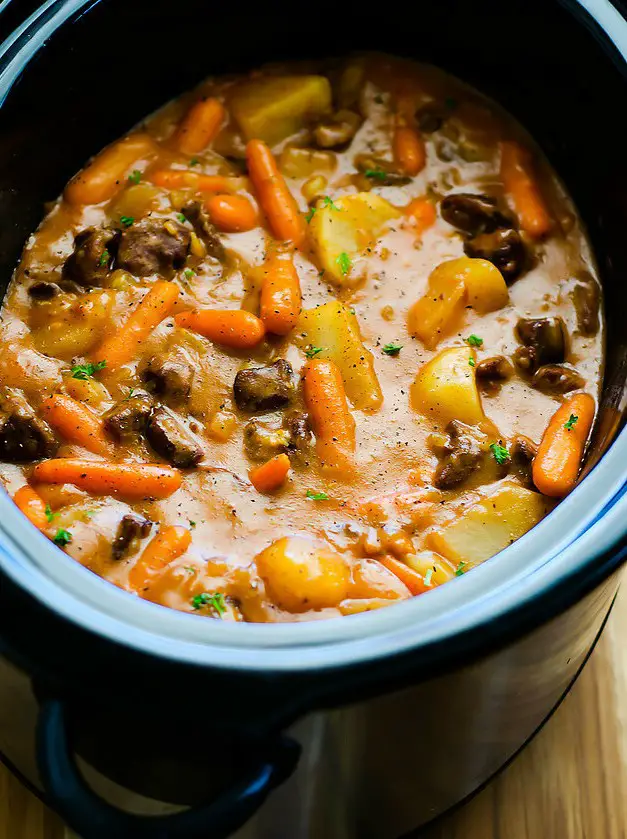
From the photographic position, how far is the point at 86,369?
288cm

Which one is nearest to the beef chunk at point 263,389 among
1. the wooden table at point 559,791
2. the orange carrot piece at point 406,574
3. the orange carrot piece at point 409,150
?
the orange carrot piece at point 406,574

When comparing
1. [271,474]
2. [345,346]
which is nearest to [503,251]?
[345,346]

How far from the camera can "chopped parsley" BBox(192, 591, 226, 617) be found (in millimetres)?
2406

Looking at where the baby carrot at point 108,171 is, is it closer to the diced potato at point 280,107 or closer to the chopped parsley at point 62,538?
the diced potato at point 280,107

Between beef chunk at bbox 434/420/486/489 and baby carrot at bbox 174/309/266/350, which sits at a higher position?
baby carrot at bbox 174/309/266/350

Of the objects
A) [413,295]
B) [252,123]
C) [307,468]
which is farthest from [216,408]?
[252,123]

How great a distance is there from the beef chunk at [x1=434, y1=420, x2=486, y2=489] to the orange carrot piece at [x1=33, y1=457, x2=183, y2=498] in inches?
26.3

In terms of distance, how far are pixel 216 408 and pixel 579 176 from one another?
138 centimetres

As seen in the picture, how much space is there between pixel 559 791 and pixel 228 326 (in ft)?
4.99

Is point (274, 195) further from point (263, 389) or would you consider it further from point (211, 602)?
point (211, 602)

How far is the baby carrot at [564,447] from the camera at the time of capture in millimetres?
2648

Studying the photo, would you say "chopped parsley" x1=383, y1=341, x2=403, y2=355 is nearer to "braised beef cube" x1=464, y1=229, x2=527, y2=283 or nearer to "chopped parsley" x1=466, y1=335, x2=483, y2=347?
"chopped parsley" x1=466, y1=335, x2=483, y2=347

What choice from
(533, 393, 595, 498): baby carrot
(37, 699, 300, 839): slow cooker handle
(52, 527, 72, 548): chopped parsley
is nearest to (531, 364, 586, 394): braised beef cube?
(533, 393, 595, 498): baby carrot

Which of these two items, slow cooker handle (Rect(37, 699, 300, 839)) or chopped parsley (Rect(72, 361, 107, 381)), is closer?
slow cooker handle (Rect(37, 699, 300, 839))
